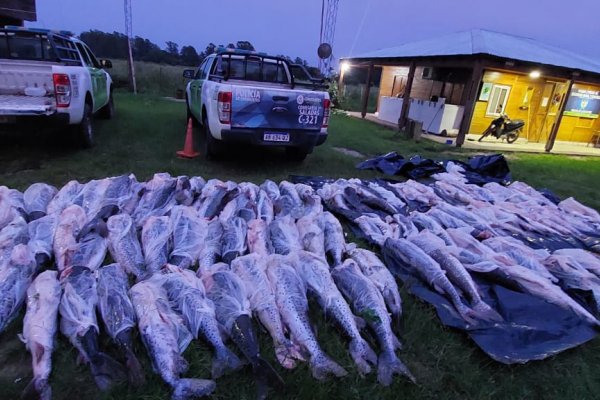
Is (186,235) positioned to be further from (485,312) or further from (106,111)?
(106,111)

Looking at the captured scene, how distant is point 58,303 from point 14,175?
4151mm

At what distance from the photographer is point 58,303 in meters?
2.63

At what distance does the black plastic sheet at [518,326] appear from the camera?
9.06ft

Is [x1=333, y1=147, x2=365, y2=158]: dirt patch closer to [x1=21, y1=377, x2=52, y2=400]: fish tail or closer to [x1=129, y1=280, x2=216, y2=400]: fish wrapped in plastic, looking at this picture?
[x1=129, y1=280, x2=216, y2=400]: fish wrapped in plastic

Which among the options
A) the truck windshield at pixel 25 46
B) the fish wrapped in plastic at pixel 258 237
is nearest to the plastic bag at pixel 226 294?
the fish wrapped in plastic at pixel 258 237

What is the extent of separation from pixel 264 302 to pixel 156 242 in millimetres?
1383

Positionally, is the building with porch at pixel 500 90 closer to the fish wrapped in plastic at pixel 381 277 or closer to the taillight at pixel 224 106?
the taillight at pixel 224 106

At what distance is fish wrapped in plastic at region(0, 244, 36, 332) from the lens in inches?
105

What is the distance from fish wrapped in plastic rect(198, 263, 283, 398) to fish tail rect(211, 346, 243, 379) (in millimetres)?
72

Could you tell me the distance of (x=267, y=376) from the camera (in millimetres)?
2258

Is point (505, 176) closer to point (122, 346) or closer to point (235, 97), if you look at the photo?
point (235, 97)

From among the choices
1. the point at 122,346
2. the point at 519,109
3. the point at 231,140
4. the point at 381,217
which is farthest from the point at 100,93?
the point at 519,109

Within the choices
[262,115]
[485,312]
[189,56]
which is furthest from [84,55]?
[189,56]

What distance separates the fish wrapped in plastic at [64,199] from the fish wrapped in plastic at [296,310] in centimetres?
263
